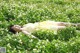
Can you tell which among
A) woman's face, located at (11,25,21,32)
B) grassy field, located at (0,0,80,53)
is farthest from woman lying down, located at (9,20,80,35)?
grassy field, located at (0,0,80,53)

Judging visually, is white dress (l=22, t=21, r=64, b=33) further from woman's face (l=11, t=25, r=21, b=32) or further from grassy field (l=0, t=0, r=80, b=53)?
grassy field (l=0, t=0, r=80, b=53)

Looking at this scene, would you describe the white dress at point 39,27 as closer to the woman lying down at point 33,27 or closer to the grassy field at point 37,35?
the woman lying down at point 33,27

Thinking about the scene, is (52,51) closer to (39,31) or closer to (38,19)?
(39,31)

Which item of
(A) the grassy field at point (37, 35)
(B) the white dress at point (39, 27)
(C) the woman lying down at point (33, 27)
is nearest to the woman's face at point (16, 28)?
(C) the woman lying down at point (33, 27)

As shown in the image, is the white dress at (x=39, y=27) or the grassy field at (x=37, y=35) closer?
the grassy field at (x=37, y=35)

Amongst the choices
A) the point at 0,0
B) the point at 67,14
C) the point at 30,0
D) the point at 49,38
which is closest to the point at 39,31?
the point at 49,38

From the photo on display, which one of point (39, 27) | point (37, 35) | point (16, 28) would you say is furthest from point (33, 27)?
point (37, 35)

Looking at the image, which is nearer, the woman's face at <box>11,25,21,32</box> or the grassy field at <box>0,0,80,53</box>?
the grassy field at <box>0,0,80,53</box>

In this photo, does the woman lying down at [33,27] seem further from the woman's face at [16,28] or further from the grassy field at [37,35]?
the grassy field at [37,35]

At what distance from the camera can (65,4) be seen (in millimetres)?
31891

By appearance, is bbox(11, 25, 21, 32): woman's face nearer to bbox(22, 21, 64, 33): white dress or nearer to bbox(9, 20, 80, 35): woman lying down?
bbox(9, 20, 80, 35): woman lying down

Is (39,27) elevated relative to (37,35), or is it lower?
lower

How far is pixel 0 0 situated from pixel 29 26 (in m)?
8.54

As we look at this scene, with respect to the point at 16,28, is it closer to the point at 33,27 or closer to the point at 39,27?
the point at 33,27
